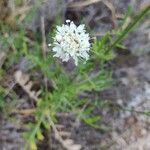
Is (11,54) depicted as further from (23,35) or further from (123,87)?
(123,87)

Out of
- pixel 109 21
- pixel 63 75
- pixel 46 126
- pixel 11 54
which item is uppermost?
pixel 109 21

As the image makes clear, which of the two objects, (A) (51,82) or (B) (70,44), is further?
(A) (51,82)

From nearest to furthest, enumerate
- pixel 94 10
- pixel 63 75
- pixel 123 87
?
pixel 63 75 < pixel 94 10 < pixel 123 87

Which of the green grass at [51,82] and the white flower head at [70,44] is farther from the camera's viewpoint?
the green grass at [51,82]

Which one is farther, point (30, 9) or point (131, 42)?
point (131, 42)

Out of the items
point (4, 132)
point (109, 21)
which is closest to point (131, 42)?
point (109, 21)

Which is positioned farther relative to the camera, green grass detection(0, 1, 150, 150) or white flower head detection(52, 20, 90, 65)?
green grass detection(0, 1, 150, 150)

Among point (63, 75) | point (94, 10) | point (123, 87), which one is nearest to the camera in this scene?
point (63, 75)

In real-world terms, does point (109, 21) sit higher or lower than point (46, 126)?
higher
